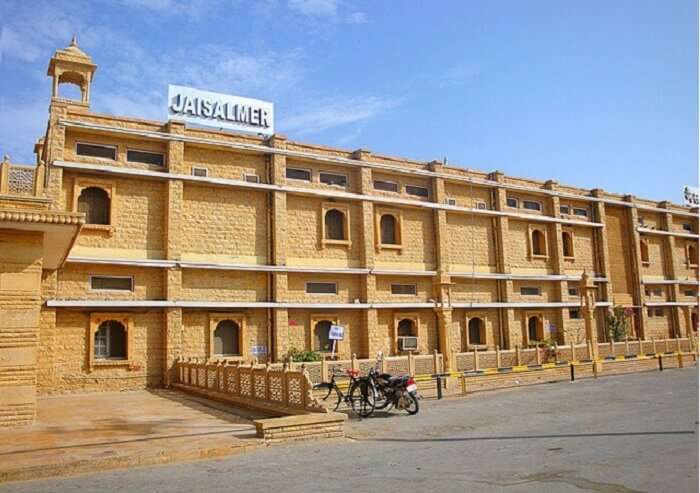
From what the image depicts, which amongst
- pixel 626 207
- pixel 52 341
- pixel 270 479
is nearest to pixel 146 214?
pixel 52 341

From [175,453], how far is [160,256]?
1324 cm

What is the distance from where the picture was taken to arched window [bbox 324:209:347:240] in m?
24.6

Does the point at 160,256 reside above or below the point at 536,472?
above

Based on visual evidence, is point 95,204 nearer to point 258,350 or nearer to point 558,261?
point 258,350

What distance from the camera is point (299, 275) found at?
76.5 feet

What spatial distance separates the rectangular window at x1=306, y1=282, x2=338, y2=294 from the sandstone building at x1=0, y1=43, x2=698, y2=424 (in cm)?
6

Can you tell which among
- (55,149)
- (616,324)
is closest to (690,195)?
(616,324)

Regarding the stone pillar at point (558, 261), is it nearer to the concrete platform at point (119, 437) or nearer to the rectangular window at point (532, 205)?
the rectangular window at point (532, 205)

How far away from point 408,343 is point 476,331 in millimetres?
4538

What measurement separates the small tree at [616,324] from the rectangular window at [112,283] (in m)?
24.2

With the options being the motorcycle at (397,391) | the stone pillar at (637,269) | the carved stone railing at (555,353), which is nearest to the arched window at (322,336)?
the carved stone railing at (555,353)

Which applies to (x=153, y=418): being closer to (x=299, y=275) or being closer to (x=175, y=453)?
(x=175, y=453)

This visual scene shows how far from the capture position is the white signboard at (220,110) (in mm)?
22000

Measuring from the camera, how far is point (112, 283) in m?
19.8
